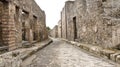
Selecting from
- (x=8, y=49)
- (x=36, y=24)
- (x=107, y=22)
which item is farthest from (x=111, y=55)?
(x=36, y=24)

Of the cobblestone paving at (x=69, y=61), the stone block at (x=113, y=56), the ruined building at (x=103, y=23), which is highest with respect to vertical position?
the ruined building at (x=103, y=23)

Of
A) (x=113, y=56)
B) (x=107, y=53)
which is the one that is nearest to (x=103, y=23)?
(x=107, y=53)

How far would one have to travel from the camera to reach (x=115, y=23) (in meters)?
5.30

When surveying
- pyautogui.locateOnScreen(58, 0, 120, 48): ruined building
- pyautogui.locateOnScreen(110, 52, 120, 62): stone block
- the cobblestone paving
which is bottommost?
the cobblestone paving

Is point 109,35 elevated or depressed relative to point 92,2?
depressed

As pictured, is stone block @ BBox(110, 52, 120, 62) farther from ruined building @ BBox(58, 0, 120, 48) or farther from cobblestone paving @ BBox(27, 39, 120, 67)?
ruined building @ BBox(58, 0, 120, 48)

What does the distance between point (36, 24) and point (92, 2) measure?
5682mm

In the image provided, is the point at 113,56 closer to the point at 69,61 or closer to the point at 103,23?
the point at 69,61

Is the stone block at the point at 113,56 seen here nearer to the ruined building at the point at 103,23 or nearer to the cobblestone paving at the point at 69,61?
the cobblestone paving at the point at 69,61

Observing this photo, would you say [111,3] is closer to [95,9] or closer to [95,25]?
[95,9]

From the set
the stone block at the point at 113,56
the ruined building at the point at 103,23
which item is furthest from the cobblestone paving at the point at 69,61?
the ruined building at the point at 103,23

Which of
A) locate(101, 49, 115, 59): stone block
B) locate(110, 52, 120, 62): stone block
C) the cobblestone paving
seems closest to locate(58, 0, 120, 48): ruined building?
locate(101, 49, 115, 59): stone block

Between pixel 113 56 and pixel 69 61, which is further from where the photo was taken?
pixel 69 61

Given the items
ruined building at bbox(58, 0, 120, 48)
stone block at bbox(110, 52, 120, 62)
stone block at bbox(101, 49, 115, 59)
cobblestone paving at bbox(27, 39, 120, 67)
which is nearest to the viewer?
cobblestone paving at bbox(27, 39, 120, 67)
